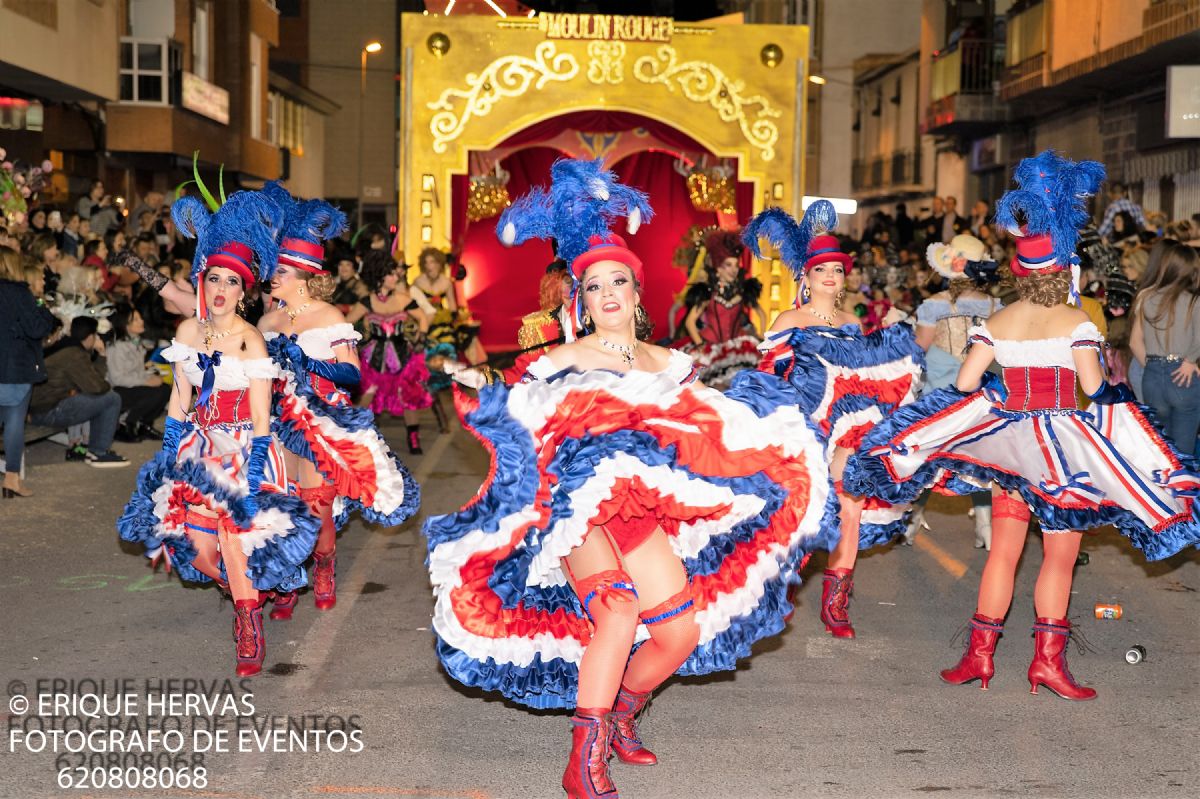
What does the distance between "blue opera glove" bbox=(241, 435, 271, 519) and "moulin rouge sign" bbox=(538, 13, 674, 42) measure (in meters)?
14.1

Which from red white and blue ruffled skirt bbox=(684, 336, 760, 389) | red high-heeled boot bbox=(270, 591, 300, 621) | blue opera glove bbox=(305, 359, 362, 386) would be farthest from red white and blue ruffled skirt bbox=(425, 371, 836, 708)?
red white and blue ruffled skirt bbox=(684, 336, 760, 389)

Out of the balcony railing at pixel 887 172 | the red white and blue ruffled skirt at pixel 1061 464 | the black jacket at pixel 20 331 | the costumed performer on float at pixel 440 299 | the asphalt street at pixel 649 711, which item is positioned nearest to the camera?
the asphalt street at pixel 649 711

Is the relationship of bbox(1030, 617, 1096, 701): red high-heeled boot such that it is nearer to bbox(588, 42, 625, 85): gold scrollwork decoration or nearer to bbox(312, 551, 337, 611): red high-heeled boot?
bbox(312, 551, 337, 611): red high-heeled boot

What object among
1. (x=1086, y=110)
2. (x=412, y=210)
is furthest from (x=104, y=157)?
(x=1086, y=110)

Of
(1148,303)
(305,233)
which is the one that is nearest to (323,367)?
(305,233)

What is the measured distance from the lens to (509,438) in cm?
493

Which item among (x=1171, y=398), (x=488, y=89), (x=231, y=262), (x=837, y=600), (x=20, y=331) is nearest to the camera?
(x=231, y=262)

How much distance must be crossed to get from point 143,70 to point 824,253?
1066 inches

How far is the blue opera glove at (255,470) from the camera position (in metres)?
6.58

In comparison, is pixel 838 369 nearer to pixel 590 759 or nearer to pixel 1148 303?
pixel 590 759

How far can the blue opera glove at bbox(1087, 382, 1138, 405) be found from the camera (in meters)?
6.29

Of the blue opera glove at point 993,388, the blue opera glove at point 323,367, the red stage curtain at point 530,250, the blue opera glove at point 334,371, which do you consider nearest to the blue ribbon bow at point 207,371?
the blue opera glove at point 323,367

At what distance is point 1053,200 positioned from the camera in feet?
21.0

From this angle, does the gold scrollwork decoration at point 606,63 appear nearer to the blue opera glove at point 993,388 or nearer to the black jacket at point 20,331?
the black jacket at point 20,331
